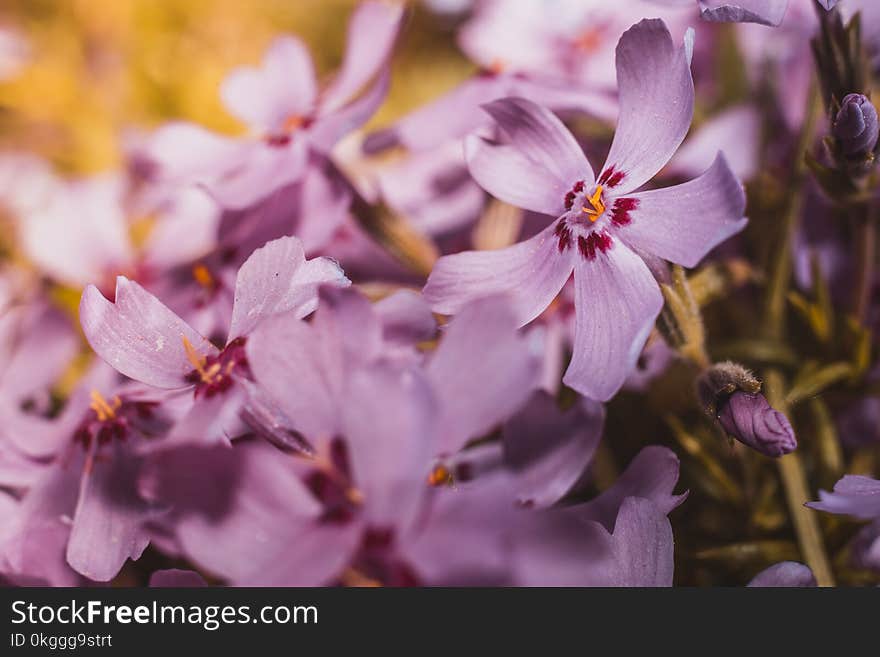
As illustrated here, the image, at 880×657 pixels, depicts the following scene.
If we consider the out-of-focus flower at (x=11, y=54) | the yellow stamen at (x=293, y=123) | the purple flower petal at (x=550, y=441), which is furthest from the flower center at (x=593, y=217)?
the out-of-focus flower at (x=11, y=54)

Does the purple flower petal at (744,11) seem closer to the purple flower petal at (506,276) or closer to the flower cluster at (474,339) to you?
the flower cluster at (474,339)

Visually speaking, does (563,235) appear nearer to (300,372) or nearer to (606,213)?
(606,213)

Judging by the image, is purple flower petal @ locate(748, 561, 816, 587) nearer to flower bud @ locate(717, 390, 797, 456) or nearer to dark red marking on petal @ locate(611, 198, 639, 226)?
flower bud @ locate(717, 390, 797, 456)

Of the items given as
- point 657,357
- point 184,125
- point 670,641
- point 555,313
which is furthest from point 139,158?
point 670,641

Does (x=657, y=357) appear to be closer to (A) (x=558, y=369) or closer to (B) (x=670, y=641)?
(A) (x=558, y=369)

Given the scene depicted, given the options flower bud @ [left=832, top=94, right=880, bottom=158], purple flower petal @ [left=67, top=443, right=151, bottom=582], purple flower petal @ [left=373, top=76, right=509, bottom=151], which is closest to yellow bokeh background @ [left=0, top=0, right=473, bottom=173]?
purple flower petal @ [left=373, top=76, right=509, bottom=151]

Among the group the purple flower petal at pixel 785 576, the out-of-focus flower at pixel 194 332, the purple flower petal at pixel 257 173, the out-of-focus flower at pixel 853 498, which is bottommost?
the purple flower petal at pixel 785 576
